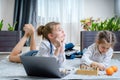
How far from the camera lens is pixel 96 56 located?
6.48 ft

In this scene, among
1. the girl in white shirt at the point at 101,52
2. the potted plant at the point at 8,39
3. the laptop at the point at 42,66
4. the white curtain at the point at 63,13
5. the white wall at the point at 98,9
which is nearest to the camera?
the laptop at the point at 42,66

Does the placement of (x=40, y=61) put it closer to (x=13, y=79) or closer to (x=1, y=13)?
(x=13, y=79)

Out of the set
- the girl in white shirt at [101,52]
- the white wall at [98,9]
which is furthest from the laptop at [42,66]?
the white wall at [98,9]

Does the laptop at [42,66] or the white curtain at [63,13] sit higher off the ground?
the white curtain at [63,13]

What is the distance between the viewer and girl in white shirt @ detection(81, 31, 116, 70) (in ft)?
6.02

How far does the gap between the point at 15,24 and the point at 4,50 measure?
3.54 ft

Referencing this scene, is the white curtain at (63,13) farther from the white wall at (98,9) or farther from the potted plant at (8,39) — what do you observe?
the potted plant at (8,39)

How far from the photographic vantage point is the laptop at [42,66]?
4.43 ft

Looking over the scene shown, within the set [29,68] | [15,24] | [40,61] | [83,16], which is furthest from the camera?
[83,16]

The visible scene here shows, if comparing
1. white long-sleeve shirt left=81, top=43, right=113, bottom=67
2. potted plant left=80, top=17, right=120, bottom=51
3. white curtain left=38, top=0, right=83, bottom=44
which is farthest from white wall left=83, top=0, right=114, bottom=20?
white long-sleeve shirt left=81, top=43, right=113, bottom=67

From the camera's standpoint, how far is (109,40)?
1.84m

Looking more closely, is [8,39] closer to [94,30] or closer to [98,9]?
[94,30]

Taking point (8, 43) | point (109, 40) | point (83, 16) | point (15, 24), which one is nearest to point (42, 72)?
point (109, 40)

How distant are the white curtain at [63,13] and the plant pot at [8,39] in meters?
1.32
